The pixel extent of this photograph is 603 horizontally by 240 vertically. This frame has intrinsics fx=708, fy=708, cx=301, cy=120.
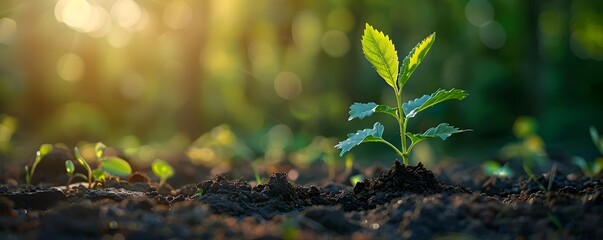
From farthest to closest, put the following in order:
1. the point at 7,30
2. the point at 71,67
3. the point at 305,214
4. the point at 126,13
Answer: the point at 7,30 → the point at 71,67 → the point at 126,13 → the point at 305,214

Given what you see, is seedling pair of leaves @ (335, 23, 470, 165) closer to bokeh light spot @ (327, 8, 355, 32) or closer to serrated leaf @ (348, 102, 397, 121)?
serrated leaf @ (348, 102, 397, 121)

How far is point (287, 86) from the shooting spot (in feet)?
36.0

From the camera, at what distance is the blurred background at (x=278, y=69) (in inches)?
374

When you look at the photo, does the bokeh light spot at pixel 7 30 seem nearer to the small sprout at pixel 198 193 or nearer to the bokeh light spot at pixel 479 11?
the bokeh light spot at pixel 479 11

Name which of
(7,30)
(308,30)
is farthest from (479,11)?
(7,30)

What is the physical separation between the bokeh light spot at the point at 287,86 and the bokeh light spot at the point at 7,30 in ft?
14.3

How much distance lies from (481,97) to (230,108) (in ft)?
11.6

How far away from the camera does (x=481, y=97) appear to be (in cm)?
949

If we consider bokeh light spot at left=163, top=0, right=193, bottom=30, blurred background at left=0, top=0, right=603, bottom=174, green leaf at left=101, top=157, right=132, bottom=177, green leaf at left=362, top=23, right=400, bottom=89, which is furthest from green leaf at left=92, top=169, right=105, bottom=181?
bokeh light spot at left=163, top=0, right=193, bottom=30

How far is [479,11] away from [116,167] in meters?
8.05

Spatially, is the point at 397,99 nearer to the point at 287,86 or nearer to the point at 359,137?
the point at 359,137

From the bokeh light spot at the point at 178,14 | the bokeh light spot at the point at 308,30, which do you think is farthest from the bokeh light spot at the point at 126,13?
the bokeh light spot at the point at 308,30

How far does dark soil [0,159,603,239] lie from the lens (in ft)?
5.85

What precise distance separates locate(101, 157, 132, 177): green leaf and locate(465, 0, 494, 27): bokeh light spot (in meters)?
7.66
